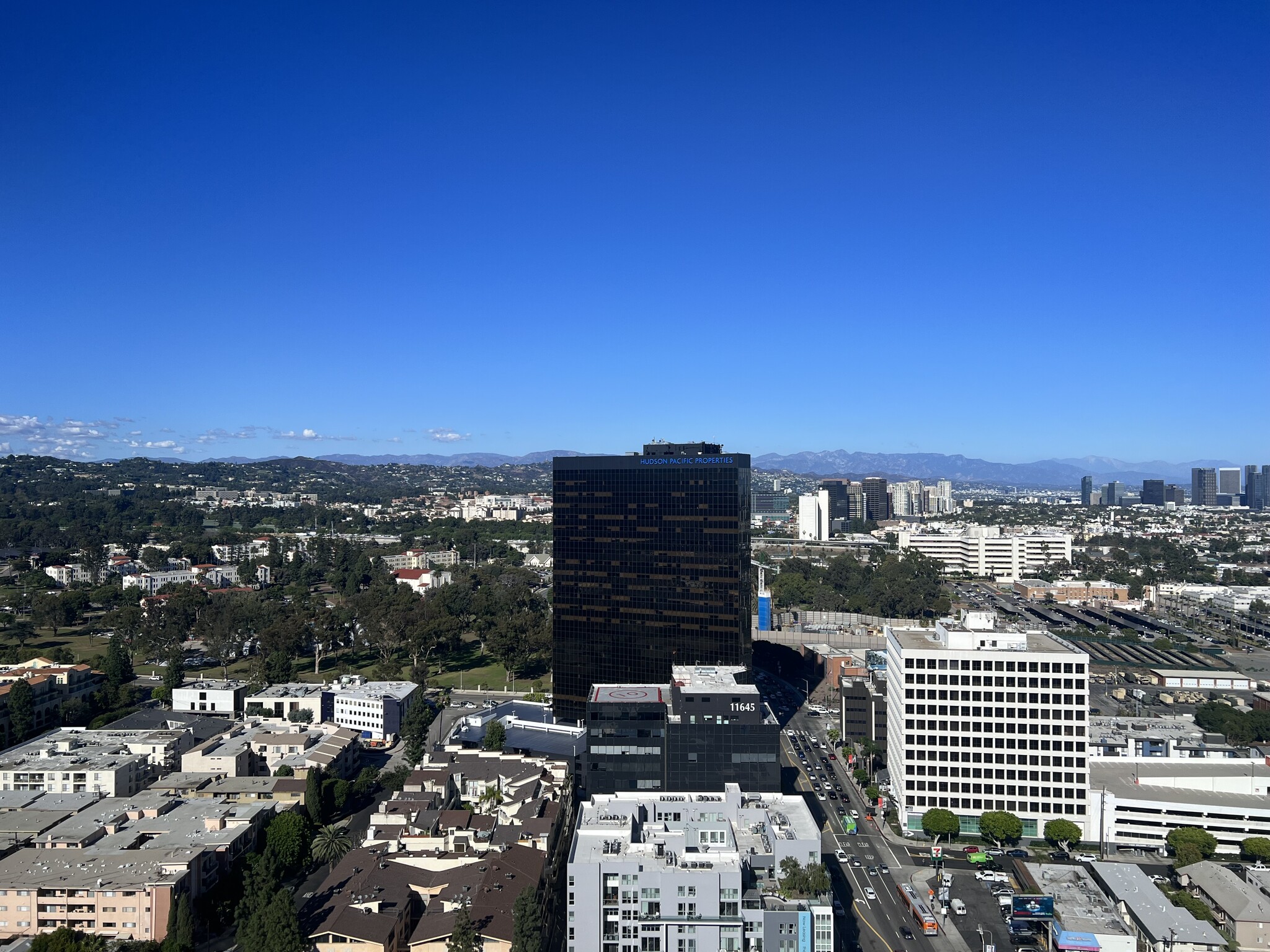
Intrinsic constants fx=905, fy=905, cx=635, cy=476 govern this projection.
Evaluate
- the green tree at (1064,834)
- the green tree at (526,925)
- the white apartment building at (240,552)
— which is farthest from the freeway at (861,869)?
the white apartment building at (240,552)

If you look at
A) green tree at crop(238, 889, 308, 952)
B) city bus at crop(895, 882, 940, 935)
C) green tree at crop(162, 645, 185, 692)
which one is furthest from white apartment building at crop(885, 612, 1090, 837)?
green tree at crop(162, 645, 185, 692)

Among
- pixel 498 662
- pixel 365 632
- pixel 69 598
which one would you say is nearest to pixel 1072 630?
pixel 498 662

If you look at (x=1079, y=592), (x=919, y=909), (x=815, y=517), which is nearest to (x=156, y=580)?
(x=919, y=909)

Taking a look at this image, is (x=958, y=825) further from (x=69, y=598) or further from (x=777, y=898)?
(x=69, y=598)

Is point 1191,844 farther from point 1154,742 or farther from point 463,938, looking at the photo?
point 463,938

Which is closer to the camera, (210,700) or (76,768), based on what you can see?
(76,768)
